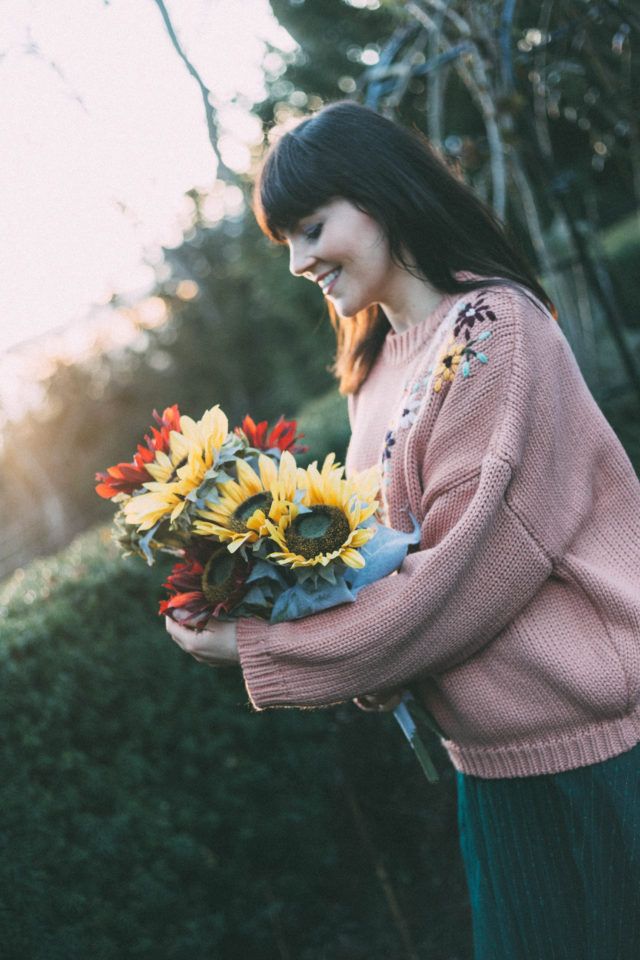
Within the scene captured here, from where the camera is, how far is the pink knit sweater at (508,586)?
1321 mm

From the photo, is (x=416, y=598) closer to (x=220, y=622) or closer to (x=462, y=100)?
(x=220, y=622)

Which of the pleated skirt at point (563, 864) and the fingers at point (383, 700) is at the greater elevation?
the fingers at point (383, 700)

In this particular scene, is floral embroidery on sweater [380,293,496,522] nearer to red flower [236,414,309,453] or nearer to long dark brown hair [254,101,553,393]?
long dark brown hair [254,101,553,393]

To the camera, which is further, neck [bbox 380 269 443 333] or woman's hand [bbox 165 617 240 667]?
neck [bbox 380 269 443 333]

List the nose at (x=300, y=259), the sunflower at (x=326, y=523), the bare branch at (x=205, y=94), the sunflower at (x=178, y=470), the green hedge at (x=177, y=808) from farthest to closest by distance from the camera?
the bare branch at (x=205, y=94)
the green hedge at (x=177, y=808)
the nose at (x=300, y=259)
the sunflower at (x=178, y=470)
the sunflower at (x=326, y=523)

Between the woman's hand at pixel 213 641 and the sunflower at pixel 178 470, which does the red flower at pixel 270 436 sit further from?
the woman's hand at pixel 213 641

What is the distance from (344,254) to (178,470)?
2.03 feet

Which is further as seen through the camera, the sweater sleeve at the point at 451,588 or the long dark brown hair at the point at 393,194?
the long dark brown hair at the point at 393,194

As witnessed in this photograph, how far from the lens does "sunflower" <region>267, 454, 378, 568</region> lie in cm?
130

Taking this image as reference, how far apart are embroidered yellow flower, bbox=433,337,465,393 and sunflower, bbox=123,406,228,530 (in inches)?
17.6

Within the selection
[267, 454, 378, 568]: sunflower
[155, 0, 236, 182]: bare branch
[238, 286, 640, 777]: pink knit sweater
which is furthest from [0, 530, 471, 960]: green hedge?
[155, 0, 236, 182]: bare branch

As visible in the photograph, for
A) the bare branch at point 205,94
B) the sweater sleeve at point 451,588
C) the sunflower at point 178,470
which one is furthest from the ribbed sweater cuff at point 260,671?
the bare branch at point 205,94

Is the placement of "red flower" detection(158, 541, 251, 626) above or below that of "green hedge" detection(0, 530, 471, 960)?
above

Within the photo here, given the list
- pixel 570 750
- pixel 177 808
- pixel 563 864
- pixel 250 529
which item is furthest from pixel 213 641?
pixel 177 808
